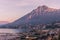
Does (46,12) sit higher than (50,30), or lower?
higher

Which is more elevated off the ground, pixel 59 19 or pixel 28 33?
pixel 59 19

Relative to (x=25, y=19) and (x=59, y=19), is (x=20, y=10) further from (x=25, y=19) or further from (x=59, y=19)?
(x=59, y=19)

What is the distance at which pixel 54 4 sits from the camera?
123 inches

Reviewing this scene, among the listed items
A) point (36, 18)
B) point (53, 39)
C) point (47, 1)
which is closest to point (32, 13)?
point (36, 18)

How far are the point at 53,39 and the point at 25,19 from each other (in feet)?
Result: 1.89

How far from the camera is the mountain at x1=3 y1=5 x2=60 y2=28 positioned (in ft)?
10.0

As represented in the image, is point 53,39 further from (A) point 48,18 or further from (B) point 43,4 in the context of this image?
(B) point 43,4

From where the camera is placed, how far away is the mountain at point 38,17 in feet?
10.0

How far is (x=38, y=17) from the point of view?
10.1ft

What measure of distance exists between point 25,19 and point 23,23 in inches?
3.4

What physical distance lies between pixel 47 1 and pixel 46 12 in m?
0.19

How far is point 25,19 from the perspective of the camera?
3078mm

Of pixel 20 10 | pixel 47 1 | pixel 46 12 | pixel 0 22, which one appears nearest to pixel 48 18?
pixel 46 12

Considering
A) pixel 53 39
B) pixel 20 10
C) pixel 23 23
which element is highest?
pixel 20 10
